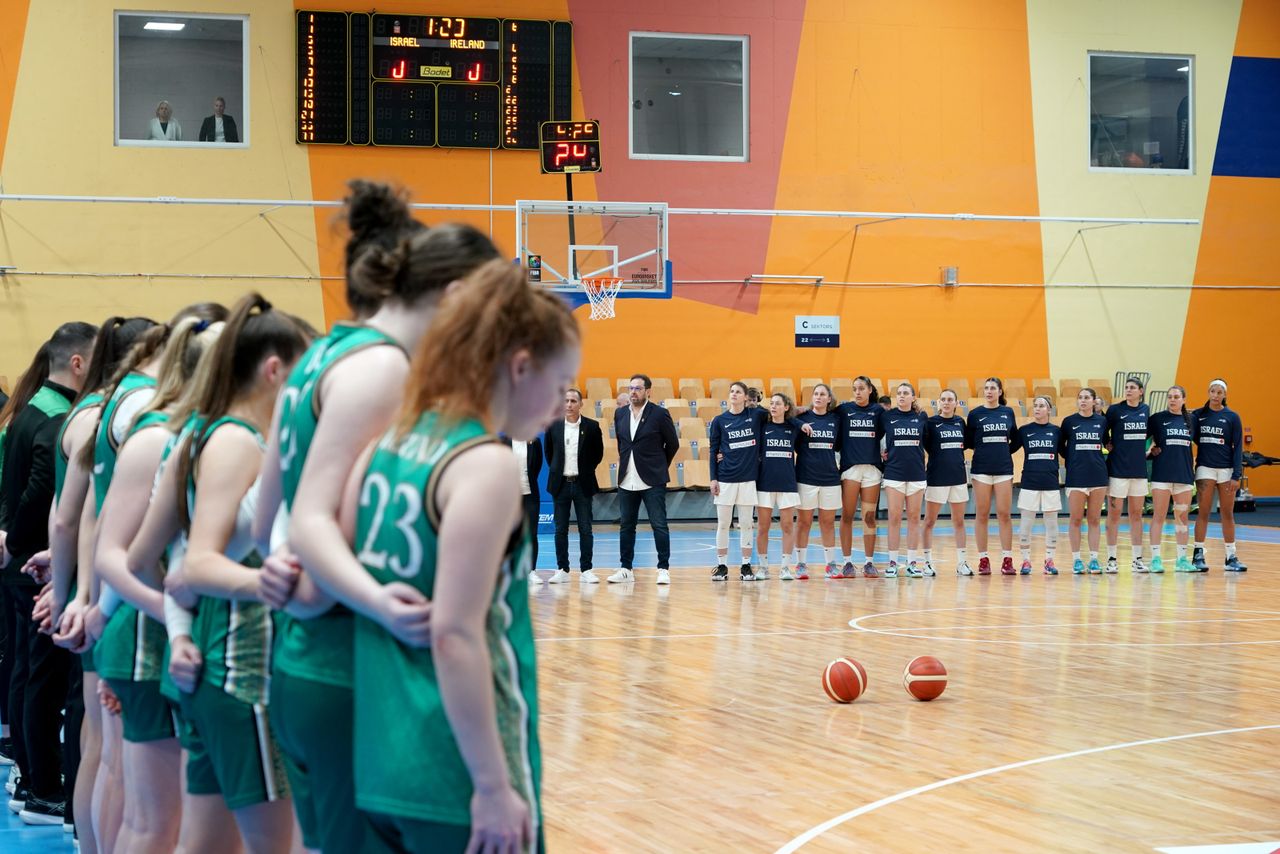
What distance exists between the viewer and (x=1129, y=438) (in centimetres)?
1492

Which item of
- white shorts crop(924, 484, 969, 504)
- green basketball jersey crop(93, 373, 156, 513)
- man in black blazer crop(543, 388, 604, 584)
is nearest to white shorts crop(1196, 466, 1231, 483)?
white shorts crop(924, 484, 969, 504)

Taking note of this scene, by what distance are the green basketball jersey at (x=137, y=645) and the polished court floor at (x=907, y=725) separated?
2.18 meters

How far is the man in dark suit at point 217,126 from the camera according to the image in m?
18.5

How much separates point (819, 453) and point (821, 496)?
445 mm

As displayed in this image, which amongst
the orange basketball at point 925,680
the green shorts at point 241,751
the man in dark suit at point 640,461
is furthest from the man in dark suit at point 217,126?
the green shorts at point 241,751

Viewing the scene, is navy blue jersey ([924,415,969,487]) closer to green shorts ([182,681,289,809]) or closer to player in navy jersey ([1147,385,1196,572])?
player in navy jersey ([1147,385,1196,572])

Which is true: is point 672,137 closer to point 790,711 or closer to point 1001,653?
point 1001,653

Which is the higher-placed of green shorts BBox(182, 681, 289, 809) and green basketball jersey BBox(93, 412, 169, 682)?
green basketball jersey BBox(93, 412, 169, 682)

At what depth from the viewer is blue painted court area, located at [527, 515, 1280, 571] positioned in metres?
15.8

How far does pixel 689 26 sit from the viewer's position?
1989 cm

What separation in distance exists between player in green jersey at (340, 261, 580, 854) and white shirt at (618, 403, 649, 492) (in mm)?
11583

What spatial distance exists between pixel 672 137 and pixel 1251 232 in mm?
9473

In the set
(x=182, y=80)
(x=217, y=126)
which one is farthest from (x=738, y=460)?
(x=182, y=80)

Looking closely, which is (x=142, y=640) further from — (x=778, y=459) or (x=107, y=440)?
(x=778, y=459)
